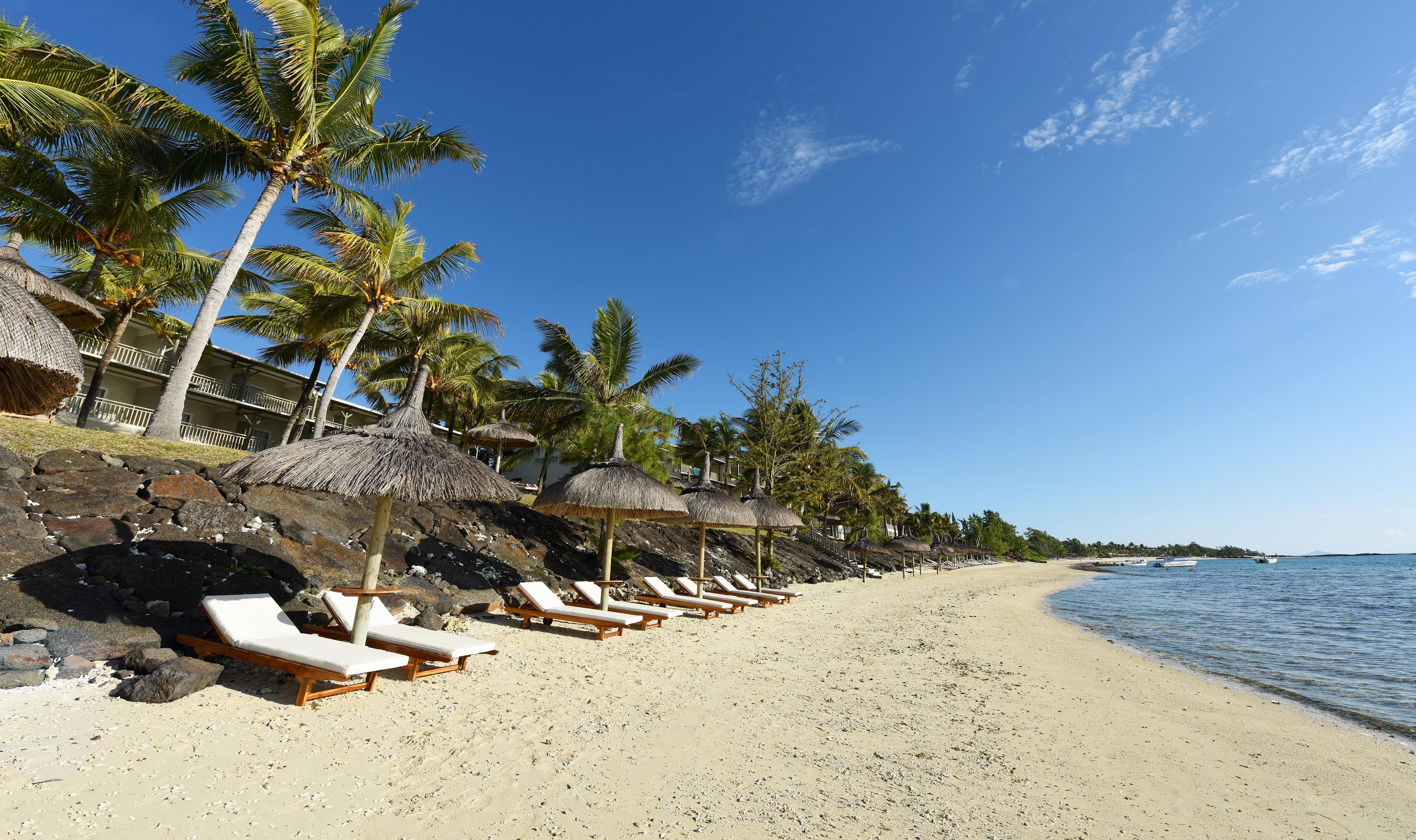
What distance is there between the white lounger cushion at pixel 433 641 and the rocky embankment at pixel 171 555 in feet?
1.89

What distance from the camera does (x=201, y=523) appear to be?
711 cm

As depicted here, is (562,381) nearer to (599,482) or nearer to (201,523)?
(599,482)

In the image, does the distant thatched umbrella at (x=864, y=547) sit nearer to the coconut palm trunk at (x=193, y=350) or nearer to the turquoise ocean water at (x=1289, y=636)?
the turquoise ocean water at (x=1289, y=636)

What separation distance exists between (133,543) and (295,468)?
260cm

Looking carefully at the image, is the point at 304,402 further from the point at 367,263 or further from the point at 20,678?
the point at 20,678

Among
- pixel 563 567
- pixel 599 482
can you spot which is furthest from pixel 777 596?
pixel 599 482

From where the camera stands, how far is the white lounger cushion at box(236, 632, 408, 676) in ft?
14.4

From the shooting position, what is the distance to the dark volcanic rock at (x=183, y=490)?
7.31 metres

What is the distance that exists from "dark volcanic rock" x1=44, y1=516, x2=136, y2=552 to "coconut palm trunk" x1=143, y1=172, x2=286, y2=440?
3850 mm

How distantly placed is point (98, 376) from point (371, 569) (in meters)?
19.5

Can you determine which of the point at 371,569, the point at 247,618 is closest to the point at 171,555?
the point at 247,618

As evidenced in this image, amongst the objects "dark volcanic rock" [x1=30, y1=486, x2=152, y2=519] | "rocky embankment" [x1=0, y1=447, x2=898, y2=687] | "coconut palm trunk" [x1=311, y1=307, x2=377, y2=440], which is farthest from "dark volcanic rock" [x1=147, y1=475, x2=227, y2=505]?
"coconut palm trunk" [x1=311, y1=307, x2=377, y2=440]

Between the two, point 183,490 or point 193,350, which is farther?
point 193,350

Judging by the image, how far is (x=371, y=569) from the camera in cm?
553
